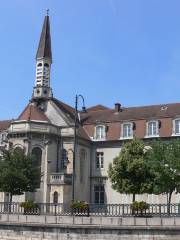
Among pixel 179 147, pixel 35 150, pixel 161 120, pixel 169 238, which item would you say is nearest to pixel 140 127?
pixel 161 120

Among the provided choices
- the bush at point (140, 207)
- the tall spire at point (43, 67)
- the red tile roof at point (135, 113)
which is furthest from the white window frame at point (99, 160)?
the bush at point (140, 207)

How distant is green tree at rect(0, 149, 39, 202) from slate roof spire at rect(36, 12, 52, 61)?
1764cm

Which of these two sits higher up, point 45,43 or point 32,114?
point 45,43

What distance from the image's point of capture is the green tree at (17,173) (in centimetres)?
4003

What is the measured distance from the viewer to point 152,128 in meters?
50.2

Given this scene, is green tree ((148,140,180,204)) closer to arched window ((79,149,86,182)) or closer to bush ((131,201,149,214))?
bush ((131,201,149,214))

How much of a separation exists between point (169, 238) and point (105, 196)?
26.2m

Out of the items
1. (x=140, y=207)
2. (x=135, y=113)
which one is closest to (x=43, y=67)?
(x=135, y=113)

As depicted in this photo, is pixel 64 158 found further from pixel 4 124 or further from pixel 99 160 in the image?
pixel 4 124

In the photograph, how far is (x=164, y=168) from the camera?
34.7m

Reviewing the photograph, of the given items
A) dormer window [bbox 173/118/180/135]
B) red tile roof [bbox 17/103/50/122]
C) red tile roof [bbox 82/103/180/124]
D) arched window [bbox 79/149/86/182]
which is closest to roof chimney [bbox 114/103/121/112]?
red tile roof [bbox 82/103/180/124]

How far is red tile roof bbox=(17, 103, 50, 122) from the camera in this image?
49125mm

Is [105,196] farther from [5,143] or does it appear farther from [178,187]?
[178,187]

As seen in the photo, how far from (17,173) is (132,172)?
960 centimetres
